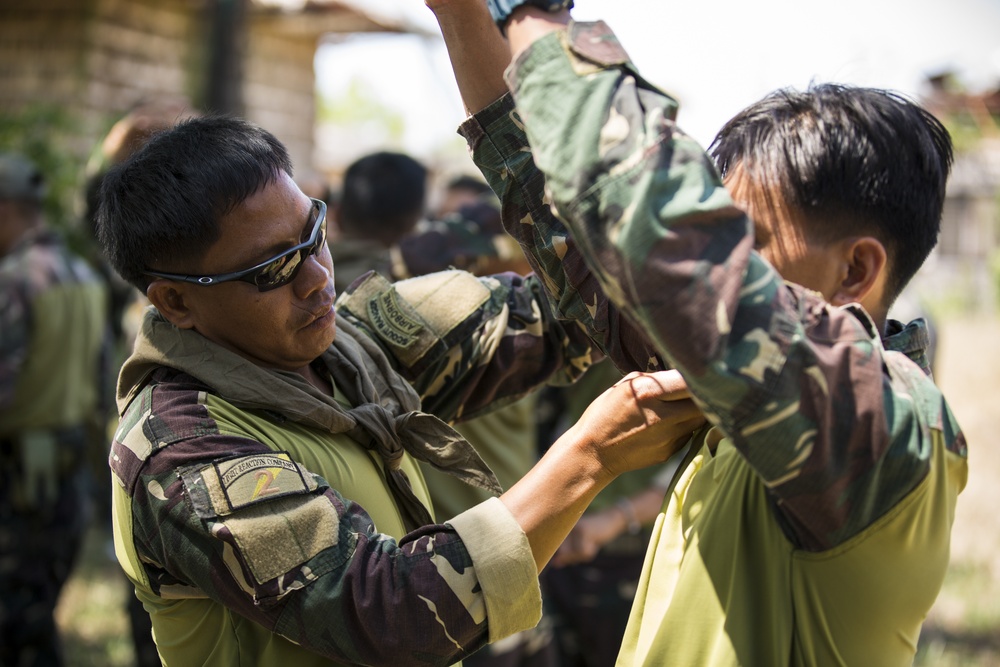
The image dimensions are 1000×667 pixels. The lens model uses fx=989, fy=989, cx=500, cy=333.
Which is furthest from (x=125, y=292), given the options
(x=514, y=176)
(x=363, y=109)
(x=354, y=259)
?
(x=363, y=109)

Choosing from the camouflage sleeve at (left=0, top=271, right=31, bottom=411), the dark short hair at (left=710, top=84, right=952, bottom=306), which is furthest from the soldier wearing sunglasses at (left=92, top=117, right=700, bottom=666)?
the camouflage sleeve at (left=0, top=271, right=31, bottom=411)

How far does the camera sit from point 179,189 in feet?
5.82

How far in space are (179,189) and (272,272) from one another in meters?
0.22

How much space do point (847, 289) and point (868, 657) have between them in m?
0.53

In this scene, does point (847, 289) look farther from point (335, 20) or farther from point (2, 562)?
point (335, 20)

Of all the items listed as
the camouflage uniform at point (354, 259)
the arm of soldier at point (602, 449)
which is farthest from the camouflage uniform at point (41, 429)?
the arm of soldier at point (602, 449)

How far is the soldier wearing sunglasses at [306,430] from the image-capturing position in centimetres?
151

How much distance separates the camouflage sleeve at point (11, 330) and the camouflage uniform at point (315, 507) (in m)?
3.10

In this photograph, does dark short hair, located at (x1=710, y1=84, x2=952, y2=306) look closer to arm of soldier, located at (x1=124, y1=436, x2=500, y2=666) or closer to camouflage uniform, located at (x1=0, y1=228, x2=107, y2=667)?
arm of soldier, located at (x1=124, y1=436, x2=500, y2=666)

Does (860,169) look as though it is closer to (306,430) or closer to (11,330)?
(306,430)

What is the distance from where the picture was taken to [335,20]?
948cm

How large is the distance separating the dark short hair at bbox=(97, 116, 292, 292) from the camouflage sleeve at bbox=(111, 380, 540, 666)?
0.40m

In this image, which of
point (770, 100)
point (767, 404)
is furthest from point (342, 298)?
point (767, 404)

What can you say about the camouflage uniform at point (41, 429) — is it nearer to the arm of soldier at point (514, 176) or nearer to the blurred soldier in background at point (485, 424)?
the blurred soldier in background at point (485, 424)
